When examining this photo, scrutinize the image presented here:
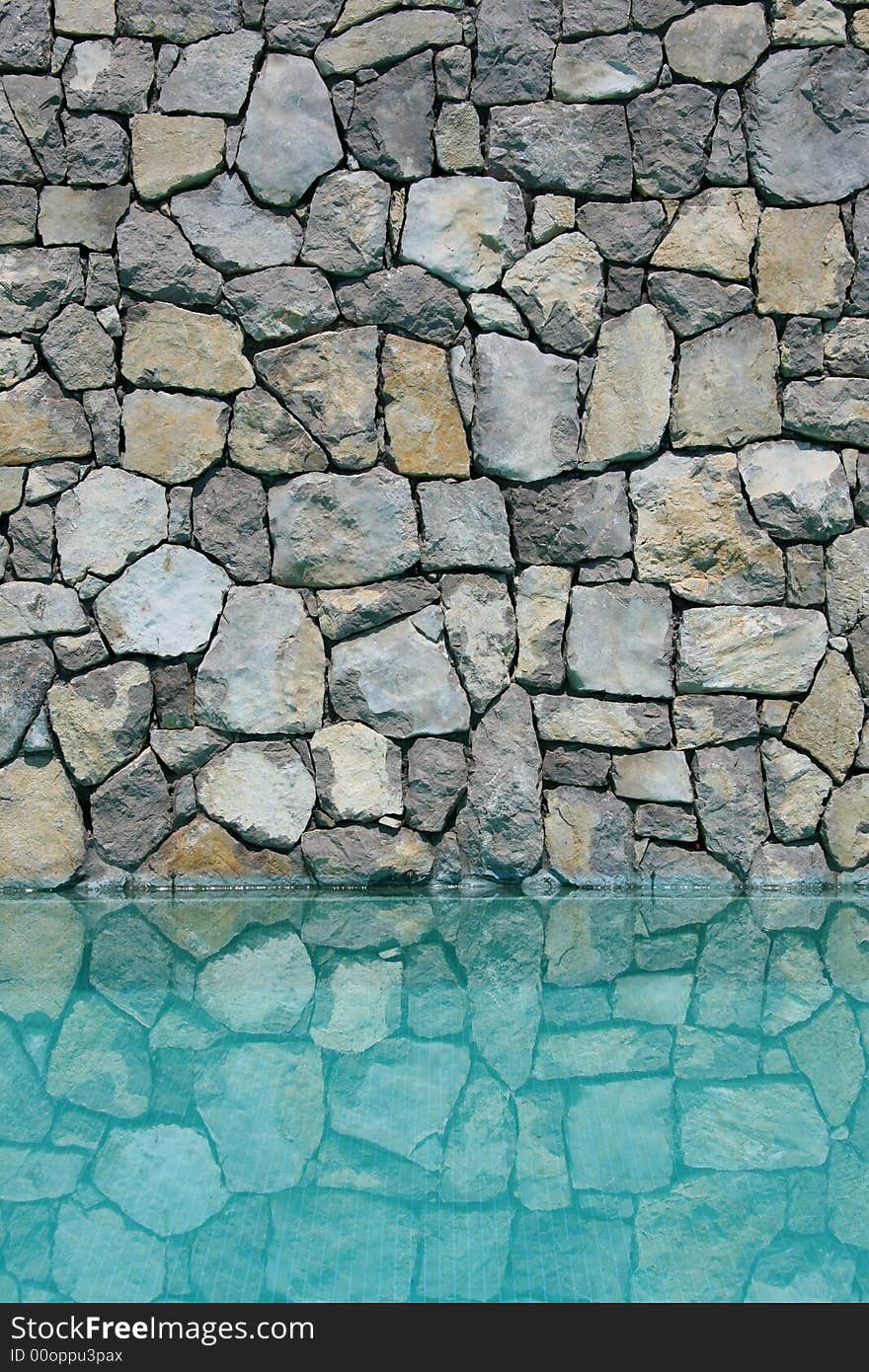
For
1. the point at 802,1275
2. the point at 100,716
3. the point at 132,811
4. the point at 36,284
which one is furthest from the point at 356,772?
the point at 802,1275

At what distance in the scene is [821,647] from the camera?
4.02 meters

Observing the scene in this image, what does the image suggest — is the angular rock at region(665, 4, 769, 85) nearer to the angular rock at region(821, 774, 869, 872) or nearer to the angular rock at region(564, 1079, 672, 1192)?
the angular rock at region(821, 774, 869, 872)

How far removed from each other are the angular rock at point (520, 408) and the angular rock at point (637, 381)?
125 millimetres

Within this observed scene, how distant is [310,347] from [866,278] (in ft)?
5.51

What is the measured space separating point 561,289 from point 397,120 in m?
0.69

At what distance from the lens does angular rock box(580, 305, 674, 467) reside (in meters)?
3.95

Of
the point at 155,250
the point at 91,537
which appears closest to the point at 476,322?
the point at 155,250

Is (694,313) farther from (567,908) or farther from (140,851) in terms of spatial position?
(140,851)

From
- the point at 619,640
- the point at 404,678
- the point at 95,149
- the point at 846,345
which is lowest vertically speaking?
the point at 404,678

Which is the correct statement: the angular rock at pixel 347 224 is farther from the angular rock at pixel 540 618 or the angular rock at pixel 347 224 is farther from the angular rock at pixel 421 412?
the angular rock at pixel 540 618

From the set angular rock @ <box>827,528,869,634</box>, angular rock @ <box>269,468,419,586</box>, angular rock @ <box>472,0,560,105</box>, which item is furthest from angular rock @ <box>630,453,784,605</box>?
angular rock @ <box>472,0,560,105</box>

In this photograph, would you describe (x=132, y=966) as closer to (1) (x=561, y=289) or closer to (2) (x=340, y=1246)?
(2) (x=340, y=1246)

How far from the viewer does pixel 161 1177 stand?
214cm

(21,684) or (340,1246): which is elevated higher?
(340,1246)
